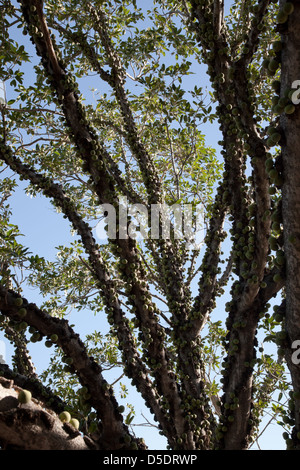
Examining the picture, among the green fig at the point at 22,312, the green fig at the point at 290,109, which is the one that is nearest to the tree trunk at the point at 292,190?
the green fig at the point at 290,109

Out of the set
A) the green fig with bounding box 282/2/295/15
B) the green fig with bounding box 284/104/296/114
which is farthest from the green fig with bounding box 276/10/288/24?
the green fig with bounding box 284/104/296/114

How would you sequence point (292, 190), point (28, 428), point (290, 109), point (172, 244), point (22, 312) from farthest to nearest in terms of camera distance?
point (172, 244) → point (22, 312) → point (292, 190) → point (290, 109) → point (28, 428)

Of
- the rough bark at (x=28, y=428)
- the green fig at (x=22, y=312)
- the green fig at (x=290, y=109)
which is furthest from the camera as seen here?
the green fig at (x=22, y=312)

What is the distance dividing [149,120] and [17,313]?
6073 millimetres

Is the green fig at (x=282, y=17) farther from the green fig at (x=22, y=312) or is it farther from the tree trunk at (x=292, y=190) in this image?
the green fig at (x=22, y=312)

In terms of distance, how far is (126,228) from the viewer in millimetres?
4707

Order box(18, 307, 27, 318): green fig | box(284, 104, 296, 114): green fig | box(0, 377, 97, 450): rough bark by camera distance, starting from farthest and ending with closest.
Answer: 1. box(18, 307, 27, 318): green fig
2. box(284, 104, 296, 114): green fig
3. box(0, 377, 97, 450): rough bark

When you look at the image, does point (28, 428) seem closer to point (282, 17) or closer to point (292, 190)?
point (292, 190)

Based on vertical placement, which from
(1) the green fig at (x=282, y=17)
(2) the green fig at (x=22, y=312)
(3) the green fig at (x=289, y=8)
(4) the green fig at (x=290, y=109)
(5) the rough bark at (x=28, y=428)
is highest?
(3) the green fig at (x=289, y=8)

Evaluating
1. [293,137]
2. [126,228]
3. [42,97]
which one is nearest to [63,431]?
[293,137]

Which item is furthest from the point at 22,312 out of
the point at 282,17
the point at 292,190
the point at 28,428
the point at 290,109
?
the point at 282,17

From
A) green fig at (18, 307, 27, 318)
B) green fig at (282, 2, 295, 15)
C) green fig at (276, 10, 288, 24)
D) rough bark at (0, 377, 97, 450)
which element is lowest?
rough bark at (0, 377, 97, 450)

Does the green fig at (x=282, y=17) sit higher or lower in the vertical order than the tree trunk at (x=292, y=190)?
higher

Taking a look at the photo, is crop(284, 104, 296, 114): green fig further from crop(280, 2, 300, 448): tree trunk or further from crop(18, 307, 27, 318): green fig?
crop(18, 307, 27, 318): green fig
